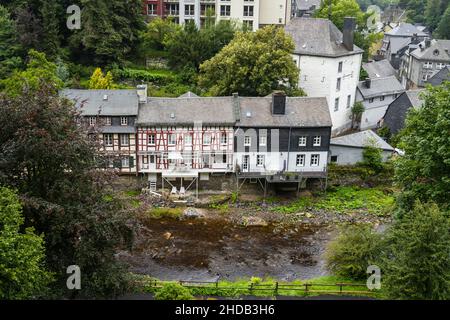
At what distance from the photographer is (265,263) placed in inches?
1362

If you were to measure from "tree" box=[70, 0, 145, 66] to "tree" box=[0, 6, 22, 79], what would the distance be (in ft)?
18.6

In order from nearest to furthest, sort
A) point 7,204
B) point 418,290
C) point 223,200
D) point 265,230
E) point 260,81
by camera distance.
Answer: point 7,204
point 418,290
point 265,230
point 223,200
point 260,81

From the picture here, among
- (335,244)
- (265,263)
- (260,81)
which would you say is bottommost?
(265,263)

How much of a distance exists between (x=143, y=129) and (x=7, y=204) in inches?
878

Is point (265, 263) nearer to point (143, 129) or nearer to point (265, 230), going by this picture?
point (265, 230)

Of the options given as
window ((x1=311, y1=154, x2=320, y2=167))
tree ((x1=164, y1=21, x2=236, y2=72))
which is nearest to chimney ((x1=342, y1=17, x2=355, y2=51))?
tree ((x1=164, y1=21, x2=236, y2=72))

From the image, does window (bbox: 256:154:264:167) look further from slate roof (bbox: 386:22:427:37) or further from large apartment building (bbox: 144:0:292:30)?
slate roof (bbox: 386:22:427:37)

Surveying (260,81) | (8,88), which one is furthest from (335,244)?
(8,88)

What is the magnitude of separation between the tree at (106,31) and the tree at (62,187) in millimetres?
32456

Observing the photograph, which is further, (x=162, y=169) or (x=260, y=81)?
(x=260, y=81)

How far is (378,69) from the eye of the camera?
66000 mm

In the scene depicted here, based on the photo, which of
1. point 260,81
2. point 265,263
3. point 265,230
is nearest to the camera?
point 265,263

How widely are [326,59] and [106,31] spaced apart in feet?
72.5

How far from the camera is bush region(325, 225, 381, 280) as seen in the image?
2873 cm
